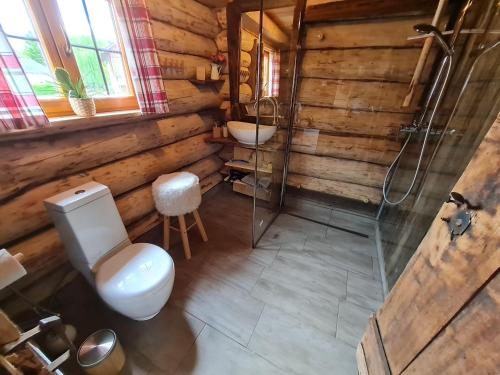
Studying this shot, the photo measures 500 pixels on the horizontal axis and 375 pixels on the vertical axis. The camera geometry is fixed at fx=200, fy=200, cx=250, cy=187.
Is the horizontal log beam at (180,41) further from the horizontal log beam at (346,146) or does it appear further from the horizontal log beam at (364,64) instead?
the horizontal log beam at (346,146)

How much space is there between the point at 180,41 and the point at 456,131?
7.40 feet

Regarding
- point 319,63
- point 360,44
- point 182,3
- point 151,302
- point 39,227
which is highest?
point 182,3

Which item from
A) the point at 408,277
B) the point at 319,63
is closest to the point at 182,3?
the point at 319,63

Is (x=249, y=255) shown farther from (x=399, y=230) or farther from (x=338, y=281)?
(x=399, y=230)

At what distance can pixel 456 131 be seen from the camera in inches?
47.9

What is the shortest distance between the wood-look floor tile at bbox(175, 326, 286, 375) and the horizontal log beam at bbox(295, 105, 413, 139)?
2.09 metres

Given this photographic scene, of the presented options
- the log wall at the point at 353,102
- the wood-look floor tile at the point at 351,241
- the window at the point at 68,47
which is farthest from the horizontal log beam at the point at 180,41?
the wood-look floor tile at the point at 351,241

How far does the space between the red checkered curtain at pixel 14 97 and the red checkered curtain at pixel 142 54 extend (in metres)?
0.65

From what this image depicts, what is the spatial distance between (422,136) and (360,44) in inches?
38.4

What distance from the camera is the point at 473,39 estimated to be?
4.18 ft

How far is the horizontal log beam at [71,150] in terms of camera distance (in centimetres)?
106

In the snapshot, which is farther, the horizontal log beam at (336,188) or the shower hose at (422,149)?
the horizontal log beam at (336,188)

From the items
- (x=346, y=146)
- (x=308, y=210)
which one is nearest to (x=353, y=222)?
(x=308, y=210)

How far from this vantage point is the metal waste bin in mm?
1002
